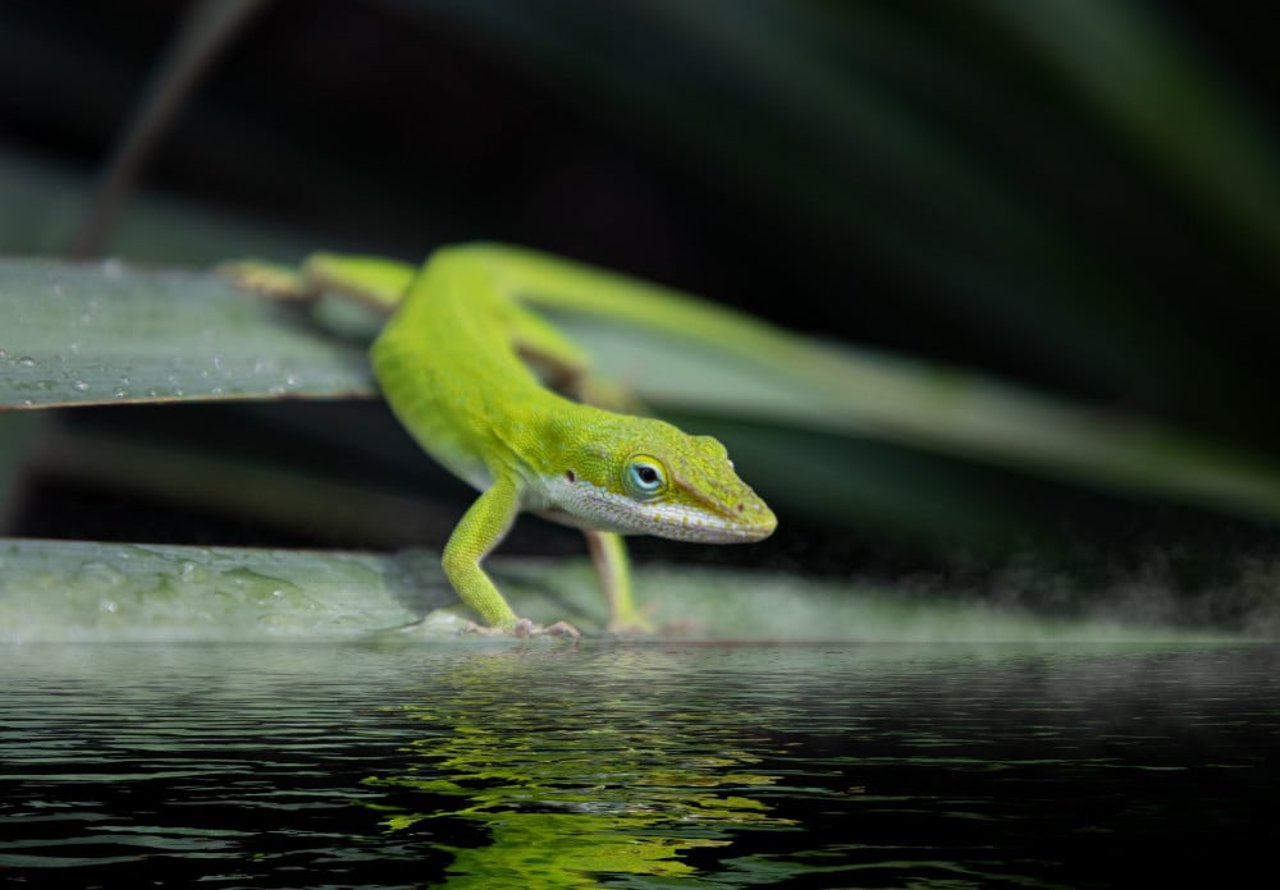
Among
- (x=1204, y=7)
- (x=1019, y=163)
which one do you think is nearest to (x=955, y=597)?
(x=1019, y=163)

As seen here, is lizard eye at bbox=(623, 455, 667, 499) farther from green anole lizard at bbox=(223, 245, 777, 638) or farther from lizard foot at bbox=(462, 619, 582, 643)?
lizard foot at bbox=(462, 619, 582, 643)

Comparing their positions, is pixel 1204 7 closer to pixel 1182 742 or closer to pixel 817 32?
pixel 817 32

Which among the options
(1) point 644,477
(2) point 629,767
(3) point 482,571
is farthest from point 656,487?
(2) point 629,767

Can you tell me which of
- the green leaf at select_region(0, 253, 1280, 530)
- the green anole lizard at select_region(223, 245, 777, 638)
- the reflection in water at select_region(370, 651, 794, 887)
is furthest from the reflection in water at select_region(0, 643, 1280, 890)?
the green leaf at select_region(0, 253, 1280, 530)

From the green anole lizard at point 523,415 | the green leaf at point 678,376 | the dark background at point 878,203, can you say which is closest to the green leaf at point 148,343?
the green leaf at point 678,376

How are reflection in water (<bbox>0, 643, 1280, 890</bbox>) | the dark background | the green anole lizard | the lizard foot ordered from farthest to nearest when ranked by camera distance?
the dark background, the green anole lizard, the lizard foot, reflection in water (<bbox>0, 643, 1280, 890</bbox>)

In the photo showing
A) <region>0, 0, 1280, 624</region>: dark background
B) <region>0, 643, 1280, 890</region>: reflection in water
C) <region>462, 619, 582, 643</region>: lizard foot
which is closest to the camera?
<region>0, 643, 1280, 890</region>: reflection in water

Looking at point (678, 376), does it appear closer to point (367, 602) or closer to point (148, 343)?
point (148, 343)
